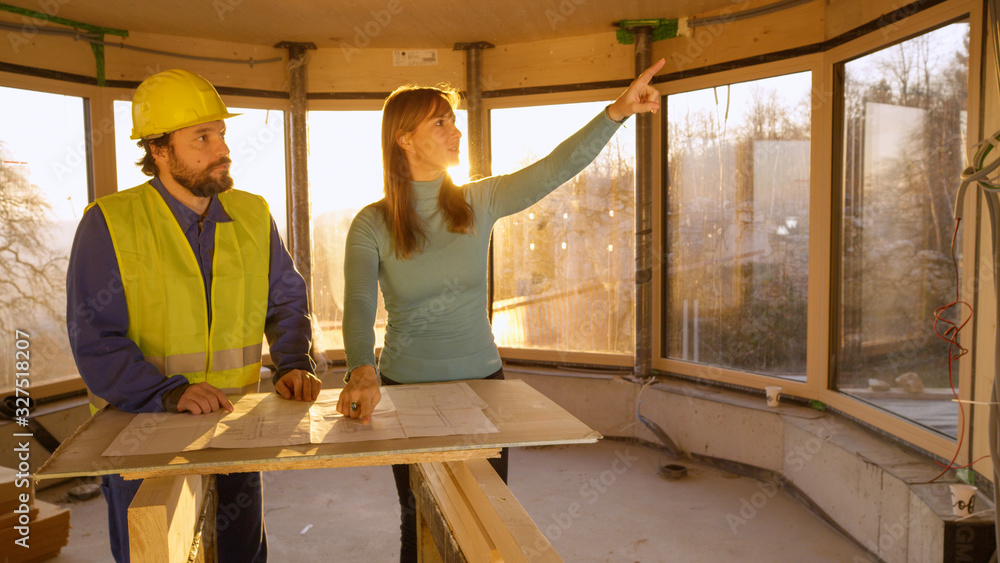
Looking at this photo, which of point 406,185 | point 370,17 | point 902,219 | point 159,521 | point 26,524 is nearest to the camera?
point 159,521

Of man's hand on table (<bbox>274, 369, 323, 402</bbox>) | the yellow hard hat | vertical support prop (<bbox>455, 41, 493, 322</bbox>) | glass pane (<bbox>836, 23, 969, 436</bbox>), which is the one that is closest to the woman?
man's hand on table (<bbox>274, 369, 323, 402</bbox>)

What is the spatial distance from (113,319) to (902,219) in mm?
3232

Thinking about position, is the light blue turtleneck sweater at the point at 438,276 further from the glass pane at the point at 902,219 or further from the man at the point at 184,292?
the glass pane at the point at 902,219

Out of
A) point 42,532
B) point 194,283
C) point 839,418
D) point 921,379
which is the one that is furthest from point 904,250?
point 42,532

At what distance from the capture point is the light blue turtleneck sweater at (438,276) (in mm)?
1865

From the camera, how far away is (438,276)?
1870 mm

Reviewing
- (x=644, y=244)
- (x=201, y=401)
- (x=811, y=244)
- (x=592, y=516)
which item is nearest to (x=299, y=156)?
(x=644, y=244)

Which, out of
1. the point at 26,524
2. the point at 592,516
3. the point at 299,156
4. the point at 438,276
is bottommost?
the point at 592,516

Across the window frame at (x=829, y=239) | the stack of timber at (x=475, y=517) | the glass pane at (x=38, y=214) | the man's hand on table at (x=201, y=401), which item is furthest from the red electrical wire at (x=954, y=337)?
the glass pane at (x=38, y=214)

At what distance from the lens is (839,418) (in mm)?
3771

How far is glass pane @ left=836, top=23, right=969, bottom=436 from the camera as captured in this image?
9.92 ft

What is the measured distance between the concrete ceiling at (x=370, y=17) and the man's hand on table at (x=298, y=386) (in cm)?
280

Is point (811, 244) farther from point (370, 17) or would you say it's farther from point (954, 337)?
point (370, 17)

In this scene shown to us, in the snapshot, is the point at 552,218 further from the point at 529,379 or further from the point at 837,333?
the point at 837,333
